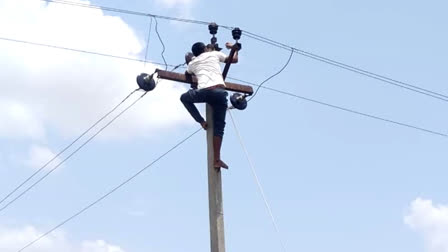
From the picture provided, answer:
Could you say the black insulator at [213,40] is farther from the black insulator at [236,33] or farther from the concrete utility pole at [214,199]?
the concrete utility pole at [214,199]

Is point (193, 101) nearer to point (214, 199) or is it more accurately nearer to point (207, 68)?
point (207, 68)

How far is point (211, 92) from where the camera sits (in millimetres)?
9414

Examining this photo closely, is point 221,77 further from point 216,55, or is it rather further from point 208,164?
point 208,164

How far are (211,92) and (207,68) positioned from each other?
32cm

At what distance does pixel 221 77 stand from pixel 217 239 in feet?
6.17

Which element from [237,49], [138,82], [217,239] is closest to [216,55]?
[237,49]

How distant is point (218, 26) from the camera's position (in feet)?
32.8

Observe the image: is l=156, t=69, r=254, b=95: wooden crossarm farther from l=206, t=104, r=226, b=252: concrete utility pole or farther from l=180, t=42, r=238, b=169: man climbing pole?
l=206, t=104, r=226, b=252: concrete utility pole

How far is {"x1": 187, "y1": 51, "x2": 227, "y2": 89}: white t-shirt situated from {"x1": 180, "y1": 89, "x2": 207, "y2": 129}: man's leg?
0.11 meters

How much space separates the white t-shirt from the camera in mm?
9477

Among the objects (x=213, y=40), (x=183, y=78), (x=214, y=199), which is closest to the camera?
(x=214, y=199)

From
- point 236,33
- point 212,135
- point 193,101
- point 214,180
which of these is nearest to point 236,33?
point 236,33

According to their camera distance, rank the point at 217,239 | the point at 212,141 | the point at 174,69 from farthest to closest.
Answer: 1. the point at 174,69
2. the point at 212,141
3. the point at 217,239

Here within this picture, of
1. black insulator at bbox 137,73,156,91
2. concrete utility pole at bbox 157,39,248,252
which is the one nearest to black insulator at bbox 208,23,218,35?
concrete utility pole at bbox 157,39,248,252
